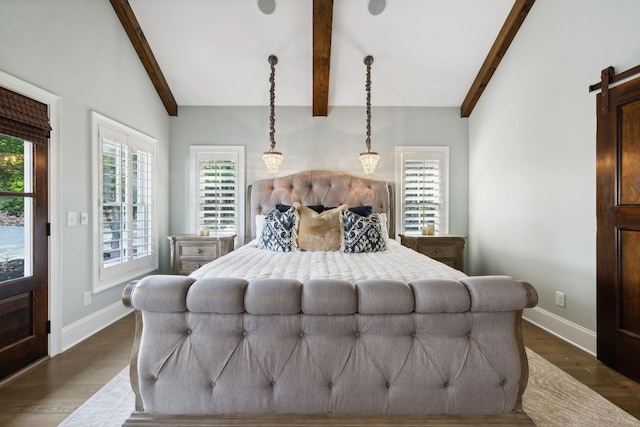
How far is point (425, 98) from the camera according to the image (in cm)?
437

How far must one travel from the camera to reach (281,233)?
3.15 m

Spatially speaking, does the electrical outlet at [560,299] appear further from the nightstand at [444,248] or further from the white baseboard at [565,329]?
the nightstand at [444,248]

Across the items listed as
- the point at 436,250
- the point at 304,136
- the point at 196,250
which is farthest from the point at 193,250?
the point at 436,250

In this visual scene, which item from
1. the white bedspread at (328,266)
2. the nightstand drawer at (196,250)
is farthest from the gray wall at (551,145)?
the nightstand drawer at (196,250)

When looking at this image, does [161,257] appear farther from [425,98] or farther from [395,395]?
[425,98]

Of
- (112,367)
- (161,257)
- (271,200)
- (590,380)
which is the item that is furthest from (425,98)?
(112,367)

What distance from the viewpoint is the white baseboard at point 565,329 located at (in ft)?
8.46

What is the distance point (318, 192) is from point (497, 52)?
2652 mm

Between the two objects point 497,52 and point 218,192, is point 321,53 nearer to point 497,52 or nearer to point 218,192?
point 497,52

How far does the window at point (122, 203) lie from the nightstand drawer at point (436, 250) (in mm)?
3394

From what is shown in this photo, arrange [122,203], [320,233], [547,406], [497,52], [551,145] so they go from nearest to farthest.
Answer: [547,406]
[551,145]
[320,233]
[122,203]
[497,52]

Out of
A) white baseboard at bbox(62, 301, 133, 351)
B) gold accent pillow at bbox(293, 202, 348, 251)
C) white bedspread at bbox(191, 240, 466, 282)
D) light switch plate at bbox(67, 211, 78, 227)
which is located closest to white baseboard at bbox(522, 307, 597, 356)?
white bedspread at bbox(191, 240, 466, 282)

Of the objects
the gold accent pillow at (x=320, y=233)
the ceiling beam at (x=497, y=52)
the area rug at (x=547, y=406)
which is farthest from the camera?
the ceiling beam at (x=497, y=52)

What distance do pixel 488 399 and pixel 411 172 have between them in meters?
3.34
